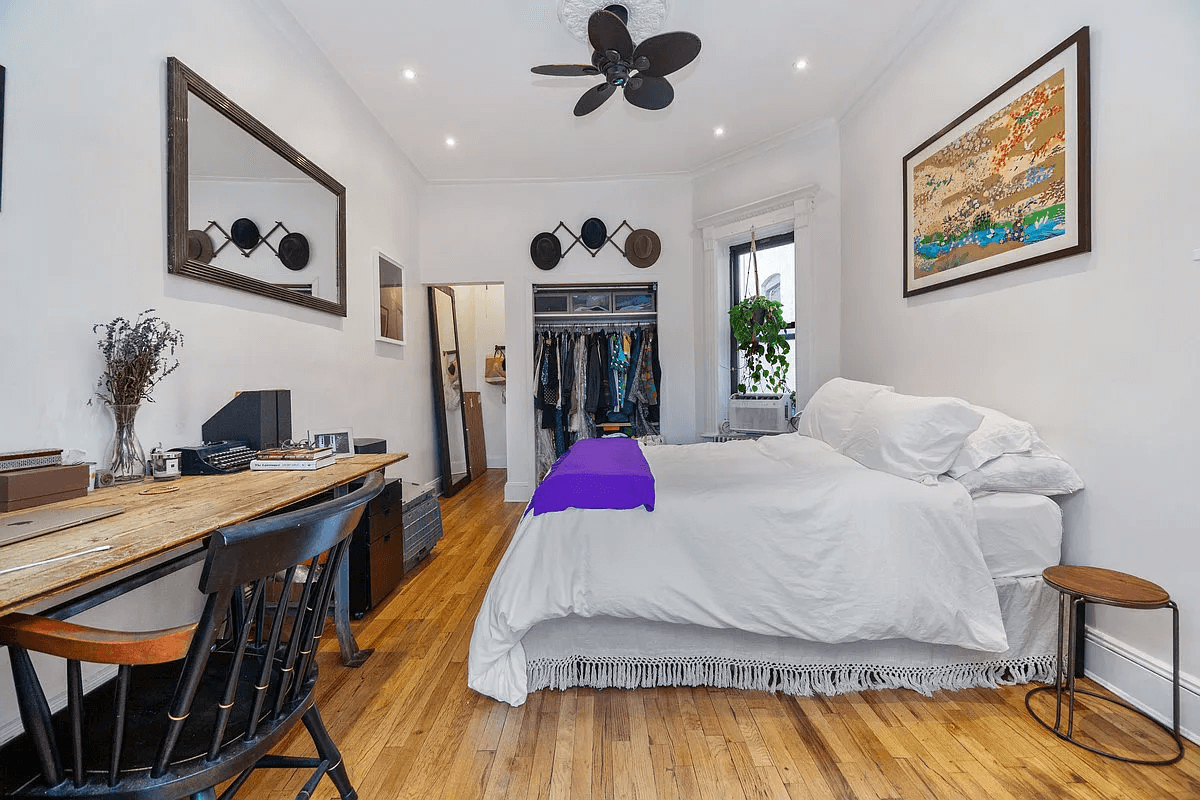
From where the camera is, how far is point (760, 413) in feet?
13.8

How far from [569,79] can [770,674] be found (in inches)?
130

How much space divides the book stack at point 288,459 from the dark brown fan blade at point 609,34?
203cm

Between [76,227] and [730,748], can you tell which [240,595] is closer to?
[76,227]

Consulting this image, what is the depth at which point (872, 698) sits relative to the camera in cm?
192

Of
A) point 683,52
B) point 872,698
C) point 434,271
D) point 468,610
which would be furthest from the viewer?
point 434,271

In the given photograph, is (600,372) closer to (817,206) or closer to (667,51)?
(817,206)

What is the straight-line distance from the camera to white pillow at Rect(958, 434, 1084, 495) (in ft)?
6.61

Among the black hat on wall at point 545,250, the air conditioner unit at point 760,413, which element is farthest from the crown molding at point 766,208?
the air conditioner unit at point 760,413

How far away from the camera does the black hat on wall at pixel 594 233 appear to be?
4902 mm

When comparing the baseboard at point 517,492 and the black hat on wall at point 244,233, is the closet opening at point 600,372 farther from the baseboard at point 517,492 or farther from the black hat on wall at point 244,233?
the black hat on wall at point 244,233

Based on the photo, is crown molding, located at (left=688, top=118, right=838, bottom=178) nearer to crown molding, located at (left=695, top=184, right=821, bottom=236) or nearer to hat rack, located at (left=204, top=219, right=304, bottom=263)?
crown molding, located at (left=695, top=184, right=821, bottom=236)

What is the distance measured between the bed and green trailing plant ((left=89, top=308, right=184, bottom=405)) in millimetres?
1313

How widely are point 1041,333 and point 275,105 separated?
3.52 meters

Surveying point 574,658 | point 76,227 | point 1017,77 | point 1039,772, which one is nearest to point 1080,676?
point 1039,772
